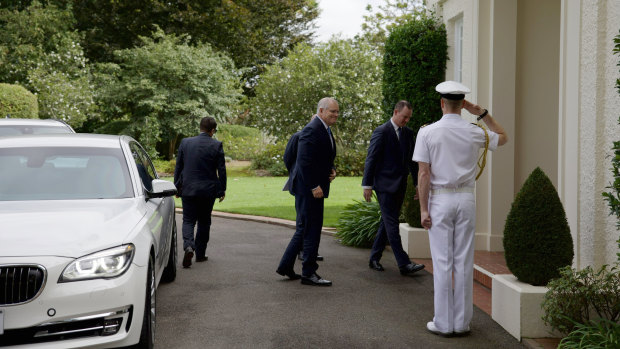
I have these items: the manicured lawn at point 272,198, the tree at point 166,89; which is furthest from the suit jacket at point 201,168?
the tree at point 166,89

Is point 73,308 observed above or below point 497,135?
below

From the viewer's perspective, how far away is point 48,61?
3450 centimetres

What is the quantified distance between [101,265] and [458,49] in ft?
25.7

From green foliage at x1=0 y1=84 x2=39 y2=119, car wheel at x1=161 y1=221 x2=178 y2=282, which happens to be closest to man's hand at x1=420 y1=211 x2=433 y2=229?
car wheel at x1=161 y1=221 x2=178 y2=282

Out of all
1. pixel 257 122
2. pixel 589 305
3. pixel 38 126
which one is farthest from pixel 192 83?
pixel 589 305

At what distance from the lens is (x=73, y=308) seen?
170 inches

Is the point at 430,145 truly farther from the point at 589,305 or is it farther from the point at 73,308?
the point at 73,308

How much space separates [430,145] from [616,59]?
5.21 ft

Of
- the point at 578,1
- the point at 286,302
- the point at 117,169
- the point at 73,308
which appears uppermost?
the point at 578,1

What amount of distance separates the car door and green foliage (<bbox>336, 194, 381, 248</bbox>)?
13.0 feet

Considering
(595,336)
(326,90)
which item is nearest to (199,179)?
(595,336)

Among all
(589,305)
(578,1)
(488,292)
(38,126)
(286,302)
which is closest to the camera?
(589,305)

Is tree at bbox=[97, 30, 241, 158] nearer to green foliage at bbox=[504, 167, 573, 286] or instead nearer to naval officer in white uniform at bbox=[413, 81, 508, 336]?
naval officer in white uniform at bbox=[413, 81, 508, 336]

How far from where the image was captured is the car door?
5.87 metres
